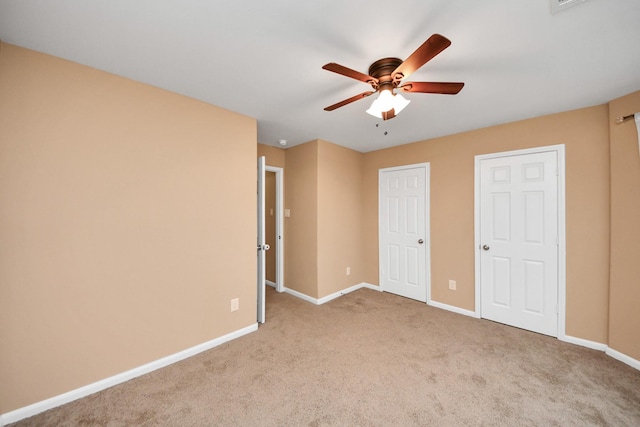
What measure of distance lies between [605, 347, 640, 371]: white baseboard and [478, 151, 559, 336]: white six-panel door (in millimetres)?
391

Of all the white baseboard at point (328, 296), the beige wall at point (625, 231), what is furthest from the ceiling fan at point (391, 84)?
the white baseboard at point (328, 296)

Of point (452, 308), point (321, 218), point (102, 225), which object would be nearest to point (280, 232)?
point (321, 218)

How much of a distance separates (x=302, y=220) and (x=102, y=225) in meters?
2.31

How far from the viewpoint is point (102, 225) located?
180cm

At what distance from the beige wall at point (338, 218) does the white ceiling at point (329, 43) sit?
142 centimetres

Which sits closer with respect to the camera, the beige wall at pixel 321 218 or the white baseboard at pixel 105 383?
the white baseboard at pixel 105 383

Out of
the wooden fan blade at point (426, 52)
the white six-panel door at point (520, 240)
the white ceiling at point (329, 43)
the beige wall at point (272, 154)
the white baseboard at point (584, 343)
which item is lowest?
the white baseboard at point (584, 343)

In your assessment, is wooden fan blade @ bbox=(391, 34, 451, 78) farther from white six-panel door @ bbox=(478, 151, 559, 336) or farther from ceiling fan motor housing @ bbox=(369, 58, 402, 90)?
white six-panel door @ bbox=(478, 151, 559, 336)

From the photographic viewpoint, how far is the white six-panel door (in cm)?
257

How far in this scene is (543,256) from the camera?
8.57ft

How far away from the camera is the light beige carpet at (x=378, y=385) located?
5.14 ft

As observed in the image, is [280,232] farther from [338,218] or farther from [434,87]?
[434,87]

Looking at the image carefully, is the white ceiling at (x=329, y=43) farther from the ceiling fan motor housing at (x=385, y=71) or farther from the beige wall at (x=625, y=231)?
the beige wall at (x=625, y=231)

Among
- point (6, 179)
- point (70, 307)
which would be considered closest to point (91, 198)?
point (6, 179)
